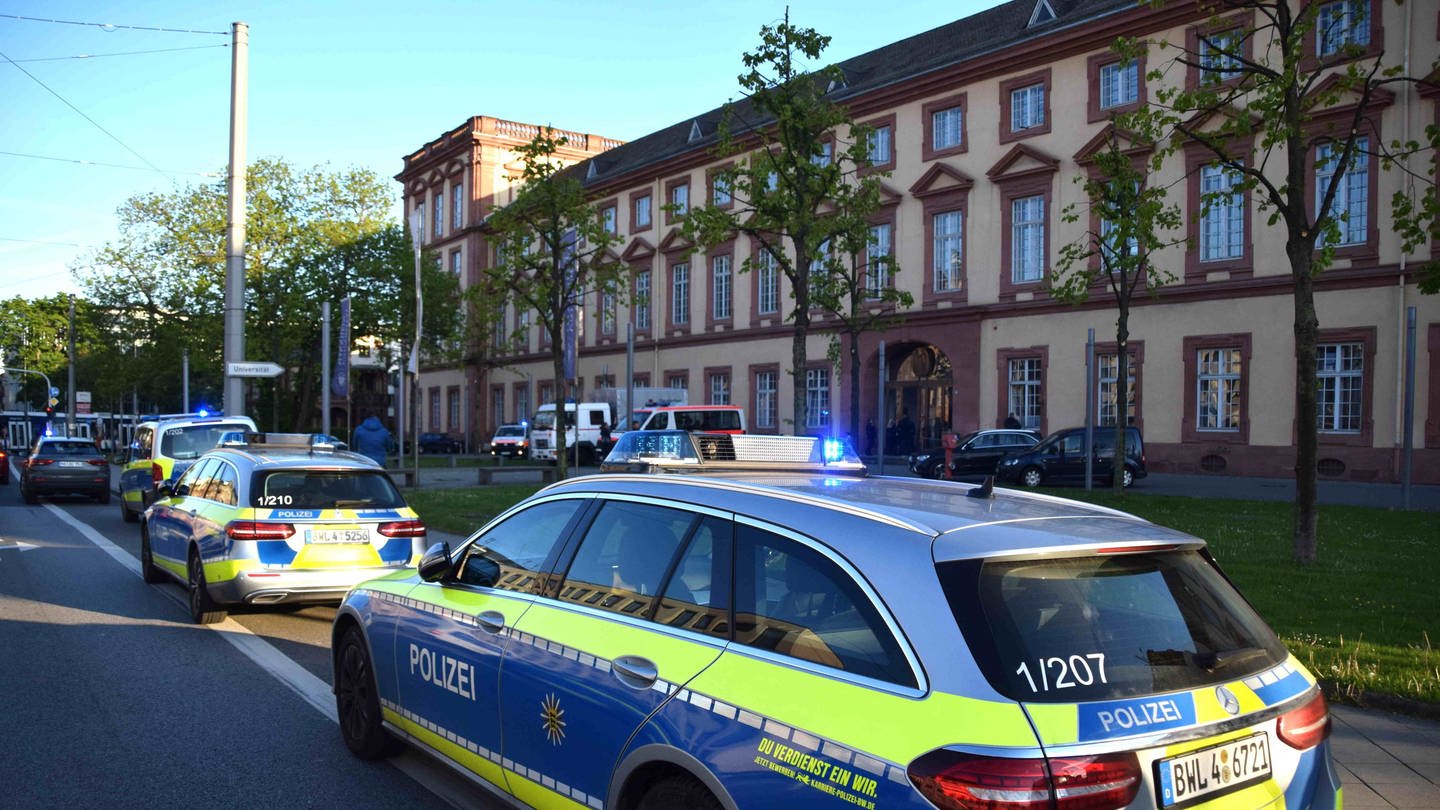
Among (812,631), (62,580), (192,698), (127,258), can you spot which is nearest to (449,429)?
(127,258)

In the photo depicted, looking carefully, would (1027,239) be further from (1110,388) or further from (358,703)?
(358,703)

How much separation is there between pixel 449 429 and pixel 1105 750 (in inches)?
2724

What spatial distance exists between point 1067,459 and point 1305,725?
79.5 feet

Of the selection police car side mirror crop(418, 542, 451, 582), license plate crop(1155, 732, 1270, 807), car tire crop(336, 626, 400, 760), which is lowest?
car tire crop(336, 626, 400, 760)

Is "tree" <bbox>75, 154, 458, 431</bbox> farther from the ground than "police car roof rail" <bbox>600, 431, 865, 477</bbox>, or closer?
farther from the ground

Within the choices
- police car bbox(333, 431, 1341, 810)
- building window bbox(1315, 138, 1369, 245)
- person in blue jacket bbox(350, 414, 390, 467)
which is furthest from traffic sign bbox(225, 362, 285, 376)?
building window bbox(1315, 138, 1369, 245)

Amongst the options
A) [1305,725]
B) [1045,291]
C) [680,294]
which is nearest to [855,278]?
[1045,291]

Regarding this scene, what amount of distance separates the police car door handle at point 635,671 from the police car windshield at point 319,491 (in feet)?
21.1

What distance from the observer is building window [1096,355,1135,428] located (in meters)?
31.1

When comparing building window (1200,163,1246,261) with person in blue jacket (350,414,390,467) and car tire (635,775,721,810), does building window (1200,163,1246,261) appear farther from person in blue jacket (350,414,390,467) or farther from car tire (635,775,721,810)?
car tire (635,775,721,810)

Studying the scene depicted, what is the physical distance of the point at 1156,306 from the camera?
100ft

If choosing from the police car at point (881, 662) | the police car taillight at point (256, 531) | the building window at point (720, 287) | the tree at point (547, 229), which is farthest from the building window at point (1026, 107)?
the police car at point (881, 662)

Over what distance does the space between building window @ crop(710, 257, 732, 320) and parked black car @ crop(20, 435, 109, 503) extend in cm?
2533

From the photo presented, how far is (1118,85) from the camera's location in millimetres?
30891
